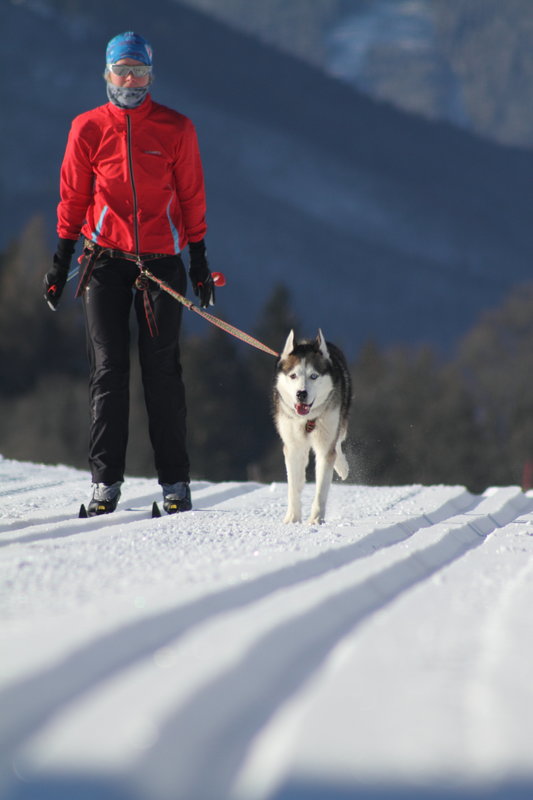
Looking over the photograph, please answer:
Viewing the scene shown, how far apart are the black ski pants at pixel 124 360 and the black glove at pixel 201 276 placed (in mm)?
143

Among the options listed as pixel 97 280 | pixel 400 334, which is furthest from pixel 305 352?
pixel 400 334

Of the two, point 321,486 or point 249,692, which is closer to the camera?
point 249,692

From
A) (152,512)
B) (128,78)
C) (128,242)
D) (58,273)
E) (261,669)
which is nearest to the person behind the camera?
(261,669)

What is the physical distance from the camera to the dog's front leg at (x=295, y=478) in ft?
21.1

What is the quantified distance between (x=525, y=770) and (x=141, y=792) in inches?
28.9

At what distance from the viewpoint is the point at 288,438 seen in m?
6.68

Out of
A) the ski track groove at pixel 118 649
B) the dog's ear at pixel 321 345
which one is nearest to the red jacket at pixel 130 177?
the dog's ear at pixel 321 345

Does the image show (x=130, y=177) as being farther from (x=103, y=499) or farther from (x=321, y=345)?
(x=103, y=499)

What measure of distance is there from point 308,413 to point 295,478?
344 mm

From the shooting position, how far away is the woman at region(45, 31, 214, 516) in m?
5.95

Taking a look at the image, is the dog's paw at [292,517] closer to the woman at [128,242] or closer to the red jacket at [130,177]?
the woman at [128,242]

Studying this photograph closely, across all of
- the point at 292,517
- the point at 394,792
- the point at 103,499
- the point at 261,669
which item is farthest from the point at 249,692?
the point at 292,517

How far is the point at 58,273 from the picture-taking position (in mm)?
6359

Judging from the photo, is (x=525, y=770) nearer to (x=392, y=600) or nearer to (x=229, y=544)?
(x=392, y=600)
